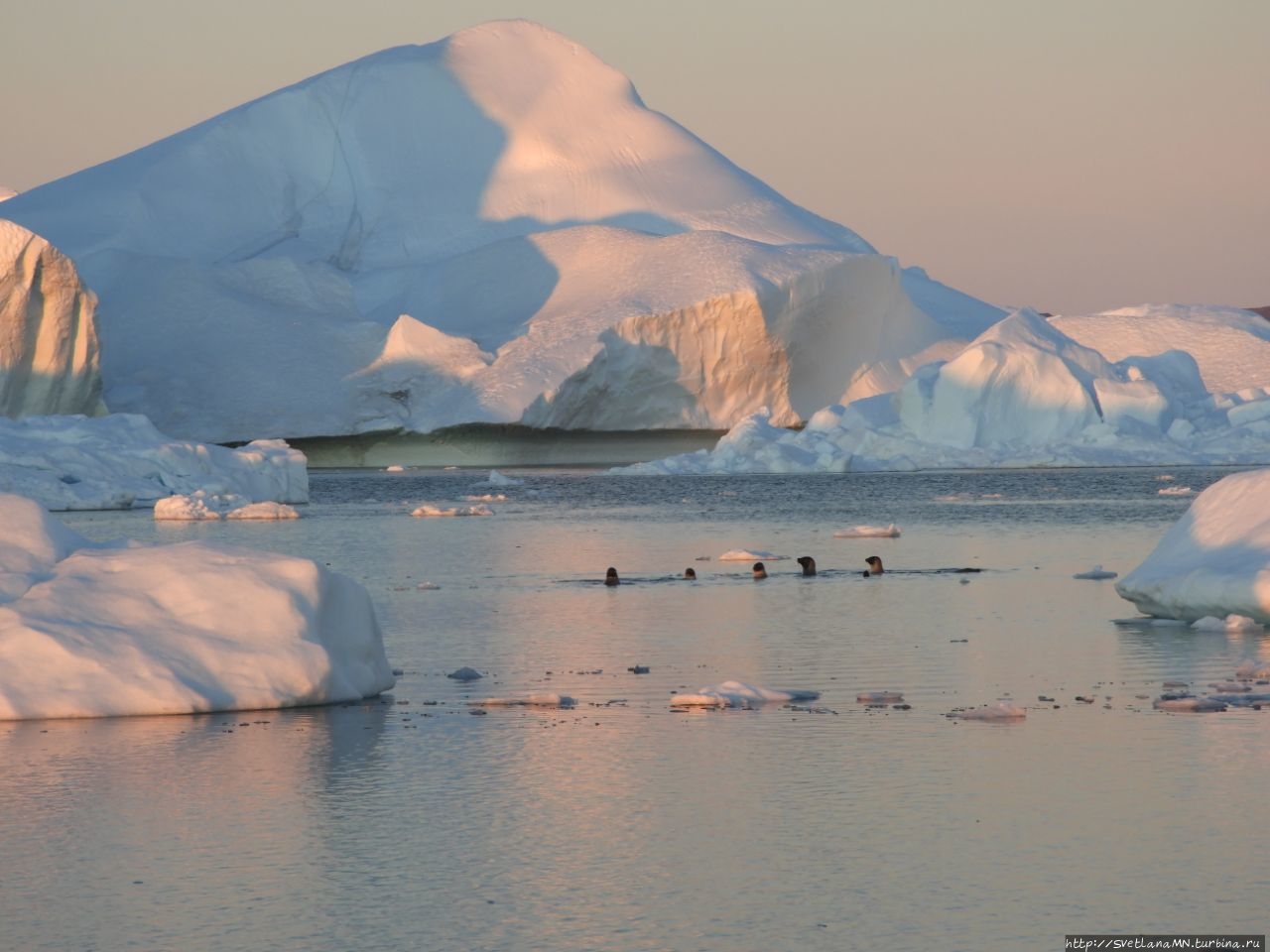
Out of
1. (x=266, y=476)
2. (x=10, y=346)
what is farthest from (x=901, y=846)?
(x=10, y=346)

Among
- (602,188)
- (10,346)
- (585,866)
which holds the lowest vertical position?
(585,866)

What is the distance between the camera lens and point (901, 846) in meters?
6.93

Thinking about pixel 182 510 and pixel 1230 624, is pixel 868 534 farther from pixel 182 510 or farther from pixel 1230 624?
pixel 1230 624

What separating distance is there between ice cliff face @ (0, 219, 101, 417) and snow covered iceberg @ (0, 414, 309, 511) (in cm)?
549

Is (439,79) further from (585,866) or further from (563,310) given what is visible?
(585,866)

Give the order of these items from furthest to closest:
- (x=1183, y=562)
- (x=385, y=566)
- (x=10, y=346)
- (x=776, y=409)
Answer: (x=776, y=409) → (x=10, y=346) → (x=385, y=566) → (x=1183, y=562)

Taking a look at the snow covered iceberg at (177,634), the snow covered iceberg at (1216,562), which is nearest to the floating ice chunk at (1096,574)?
the snow covered iceberg at (1216,562)

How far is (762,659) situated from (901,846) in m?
5.64

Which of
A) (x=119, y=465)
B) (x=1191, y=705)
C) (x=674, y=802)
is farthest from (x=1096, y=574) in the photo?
(x=119, y=465)

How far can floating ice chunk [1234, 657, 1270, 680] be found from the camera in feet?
35.4

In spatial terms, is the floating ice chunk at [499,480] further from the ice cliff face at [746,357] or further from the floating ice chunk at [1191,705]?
the floating ice chunk at [1191,705]

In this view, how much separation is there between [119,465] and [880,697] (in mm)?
27100

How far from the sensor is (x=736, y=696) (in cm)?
1048

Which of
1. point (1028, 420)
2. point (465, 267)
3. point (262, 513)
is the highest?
point (465, 267)
